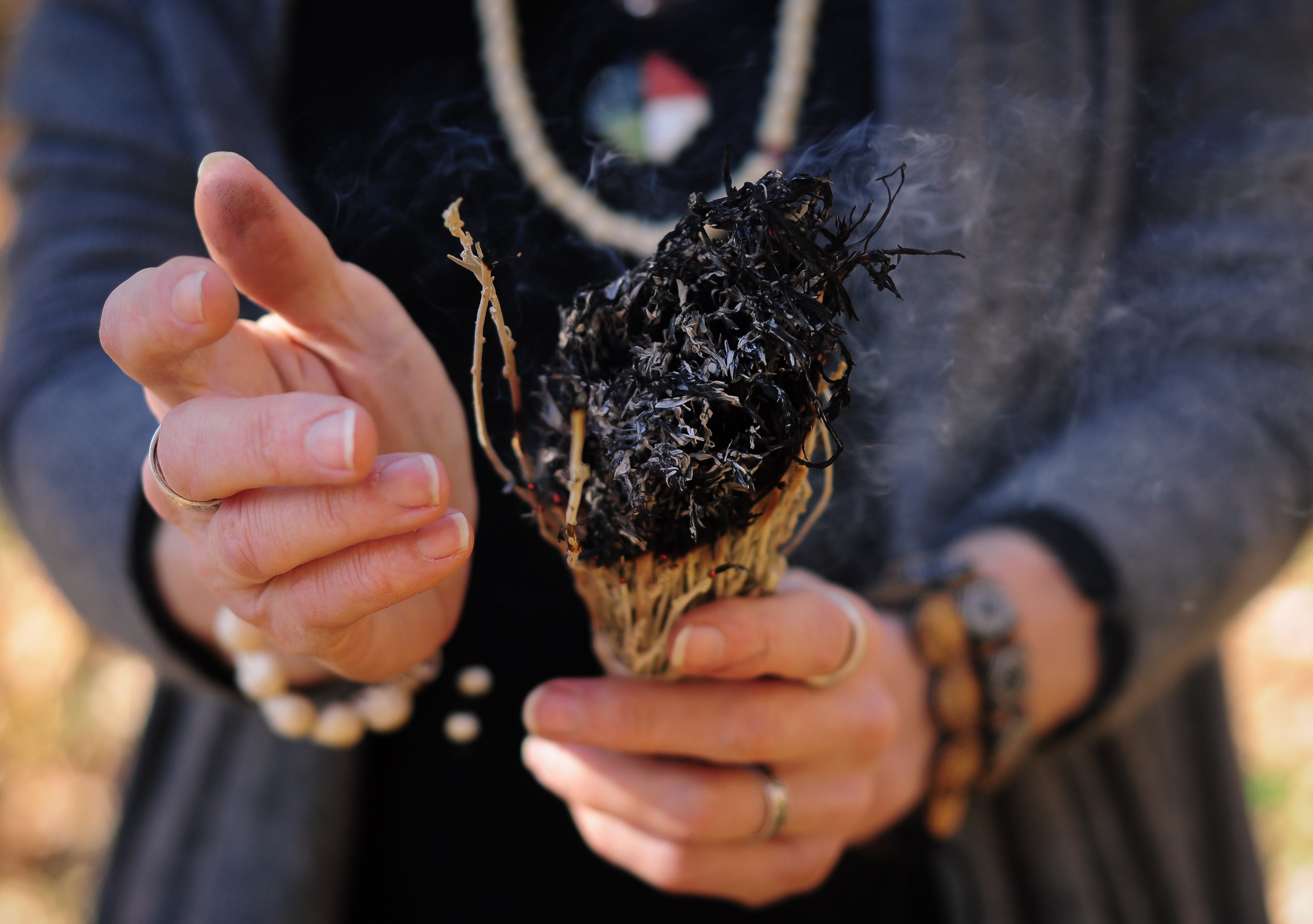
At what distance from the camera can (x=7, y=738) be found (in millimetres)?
2480

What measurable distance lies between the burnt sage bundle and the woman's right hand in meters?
0.09

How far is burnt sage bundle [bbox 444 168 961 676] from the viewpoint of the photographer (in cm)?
49

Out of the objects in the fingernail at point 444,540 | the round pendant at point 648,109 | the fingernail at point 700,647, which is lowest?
the fingernail at point 700,647

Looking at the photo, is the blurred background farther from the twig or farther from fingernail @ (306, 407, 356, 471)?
fingernail @ (306, 407, 356, 471)

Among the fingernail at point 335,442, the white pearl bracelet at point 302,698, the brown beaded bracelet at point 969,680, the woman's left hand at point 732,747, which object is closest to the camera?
the fingernail at point 335,442

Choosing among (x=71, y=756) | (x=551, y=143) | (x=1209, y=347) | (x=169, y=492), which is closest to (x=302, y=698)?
(x=169, y=492)

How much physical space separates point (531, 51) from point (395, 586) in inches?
29.1

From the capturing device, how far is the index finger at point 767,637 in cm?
64

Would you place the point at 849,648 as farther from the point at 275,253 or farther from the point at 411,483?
the point at 275,253

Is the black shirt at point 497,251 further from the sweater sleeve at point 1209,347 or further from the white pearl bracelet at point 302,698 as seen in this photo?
the sweater sleeve at point 1209,347

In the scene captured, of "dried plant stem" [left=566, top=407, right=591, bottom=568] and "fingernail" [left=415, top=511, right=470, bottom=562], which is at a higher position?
"fingernail" [left=415, top=511, right=470, bottom=562]

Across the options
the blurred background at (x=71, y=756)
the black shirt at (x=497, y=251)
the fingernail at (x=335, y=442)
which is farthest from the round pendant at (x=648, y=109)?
the blurred background at (x=71, y=756)

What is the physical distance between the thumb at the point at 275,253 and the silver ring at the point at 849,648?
0.48 m

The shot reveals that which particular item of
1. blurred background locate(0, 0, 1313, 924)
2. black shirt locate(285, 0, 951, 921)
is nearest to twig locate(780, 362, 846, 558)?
black shirt locate(285, 0, 951, 921)
